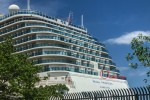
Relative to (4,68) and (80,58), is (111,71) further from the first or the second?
(4,68)

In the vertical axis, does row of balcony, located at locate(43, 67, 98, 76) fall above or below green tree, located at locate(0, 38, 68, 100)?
above

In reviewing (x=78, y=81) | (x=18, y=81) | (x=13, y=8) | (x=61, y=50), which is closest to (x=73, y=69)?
(x=61, y=50)

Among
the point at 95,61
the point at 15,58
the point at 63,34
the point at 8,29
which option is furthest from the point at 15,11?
the point at 15,58

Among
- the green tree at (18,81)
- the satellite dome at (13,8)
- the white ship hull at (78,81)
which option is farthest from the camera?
the satellite dome at (13,8)

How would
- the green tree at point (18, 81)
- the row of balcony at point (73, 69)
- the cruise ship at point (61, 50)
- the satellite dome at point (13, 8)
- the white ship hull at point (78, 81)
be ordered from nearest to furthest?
1. the green tree at point (18, 81)
2. the white ship hull at point (78, 81)
3. the row of balcony at point (73, 69)
4. the cruise ship at point (61, 50)
5. the satellite dome at point (13, 8)

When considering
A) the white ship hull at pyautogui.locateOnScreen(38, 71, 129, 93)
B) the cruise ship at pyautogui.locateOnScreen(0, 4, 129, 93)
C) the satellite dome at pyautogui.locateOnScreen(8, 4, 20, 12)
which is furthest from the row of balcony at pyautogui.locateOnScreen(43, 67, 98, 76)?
the satellite dome at pyautogui.locateOnScreen(8, 4, 20, 12)

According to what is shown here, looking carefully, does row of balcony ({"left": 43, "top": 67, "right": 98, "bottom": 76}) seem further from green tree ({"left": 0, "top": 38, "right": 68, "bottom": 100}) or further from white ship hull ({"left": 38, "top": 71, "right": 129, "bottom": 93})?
green tree ({"left": 0, "top": 38, "right": 68, "bottom": 100})

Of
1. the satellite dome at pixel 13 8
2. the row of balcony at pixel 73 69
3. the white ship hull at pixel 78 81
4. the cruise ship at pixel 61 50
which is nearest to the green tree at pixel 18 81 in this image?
the white ship hull at pixel 78 81

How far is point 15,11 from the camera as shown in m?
141

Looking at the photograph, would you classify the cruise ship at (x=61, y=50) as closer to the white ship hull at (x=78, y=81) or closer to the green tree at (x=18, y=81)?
the white ship hull at (x=78, y=81)

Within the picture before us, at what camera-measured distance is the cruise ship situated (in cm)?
11812

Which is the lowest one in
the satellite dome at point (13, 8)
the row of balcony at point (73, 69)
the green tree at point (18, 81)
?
the green tree at point (18, 81)

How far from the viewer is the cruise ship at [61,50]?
118 meters

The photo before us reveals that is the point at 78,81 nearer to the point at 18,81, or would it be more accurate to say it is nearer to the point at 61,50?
the point at 61,50
